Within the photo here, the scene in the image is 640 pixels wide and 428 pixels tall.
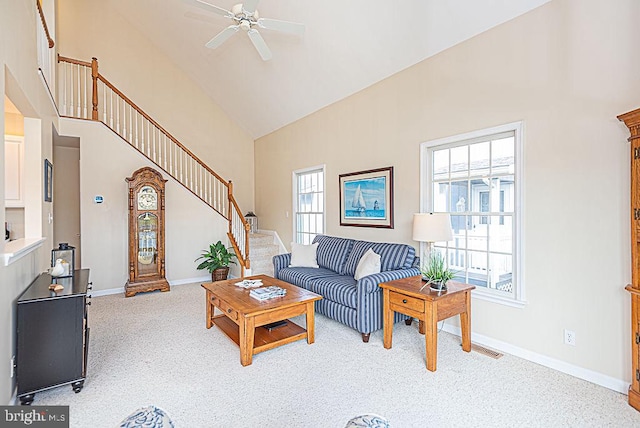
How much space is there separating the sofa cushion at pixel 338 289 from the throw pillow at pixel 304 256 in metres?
0.78

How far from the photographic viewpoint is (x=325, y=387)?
2.63m

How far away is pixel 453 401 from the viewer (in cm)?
243

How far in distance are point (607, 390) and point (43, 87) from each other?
20.2ft

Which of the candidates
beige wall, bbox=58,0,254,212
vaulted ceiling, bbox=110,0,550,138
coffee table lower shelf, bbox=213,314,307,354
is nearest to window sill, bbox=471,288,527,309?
coffee table lower shelf, bbox=213,314,307,354

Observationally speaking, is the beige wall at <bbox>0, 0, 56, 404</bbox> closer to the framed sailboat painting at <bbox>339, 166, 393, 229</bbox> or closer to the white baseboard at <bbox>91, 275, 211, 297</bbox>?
the white baseboard at <bbox>91, 275, 211, 297</bbox>

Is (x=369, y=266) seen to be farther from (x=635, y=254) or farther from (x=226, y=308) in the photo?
(x=635, y=254)

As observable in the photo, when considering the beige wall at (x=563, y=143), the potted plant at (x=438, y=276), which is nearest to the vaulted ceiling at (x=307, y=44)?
the beige wall at (x=563, y=143)

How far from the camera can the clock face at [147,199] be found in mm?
5627

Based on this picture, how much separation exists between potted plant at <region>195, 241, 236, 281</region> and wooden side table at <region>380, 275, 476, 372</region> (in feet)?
12.2

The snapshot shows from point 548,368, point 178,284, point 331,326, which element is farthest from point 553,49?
point 178,284

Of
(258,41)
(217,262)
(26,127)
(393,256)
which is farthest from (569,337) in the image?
(26,127)

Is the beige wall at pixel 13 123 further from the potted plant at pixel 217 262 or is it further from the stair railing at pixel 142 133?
the potted plant at pixel 217 262

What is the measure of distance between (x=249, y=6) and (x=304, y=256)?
131 inches

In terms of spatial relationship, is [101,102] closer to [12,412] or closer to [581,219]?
[12,412]
